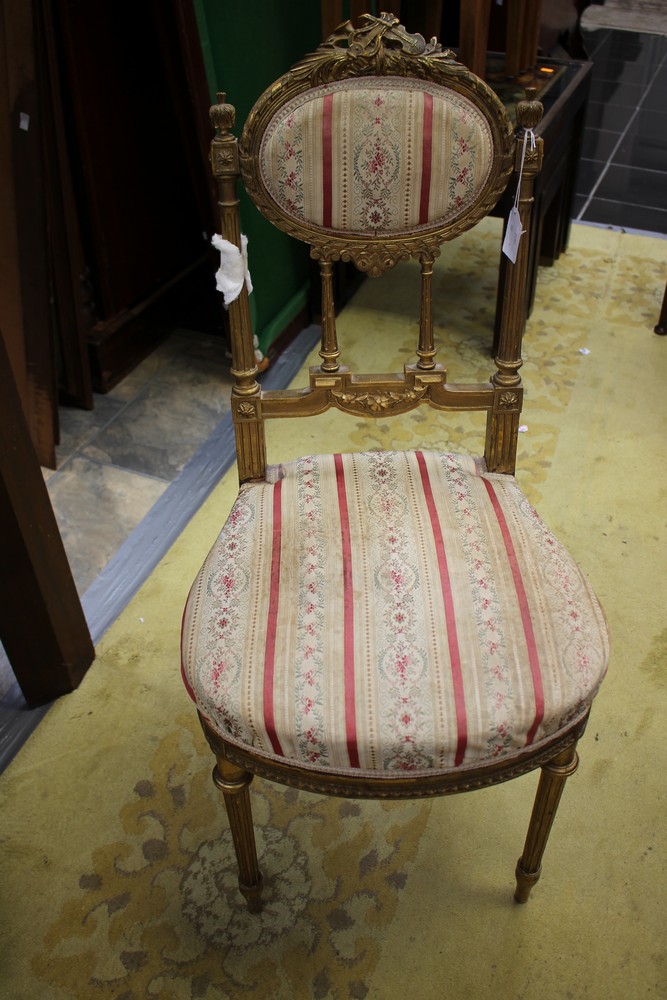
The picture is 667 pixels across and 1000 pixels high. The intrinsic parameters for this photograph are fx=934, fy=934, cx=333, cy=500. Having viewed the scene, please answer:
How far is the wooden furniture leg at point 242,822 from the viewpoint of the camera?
3.77 feet

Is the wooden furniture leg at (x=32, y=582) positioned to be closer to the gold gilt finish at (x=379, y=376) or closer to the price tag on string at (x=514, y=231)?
the gold gilt finish at (x=379, y=376)

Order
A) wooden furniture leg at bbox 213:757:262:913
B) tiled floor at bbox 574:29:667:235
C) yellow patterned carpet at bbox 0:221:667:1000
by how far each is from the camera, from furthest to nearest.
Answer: tiled floor at bbox 574:29:667:235 → yellow patterned carpet at bbox 0:221:667:1000 → wooden furniture leg at bbox 213:757:262:913

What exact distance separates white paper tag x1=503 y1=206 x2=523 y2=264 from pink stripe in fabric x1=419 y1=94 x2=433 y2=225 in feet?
0.36

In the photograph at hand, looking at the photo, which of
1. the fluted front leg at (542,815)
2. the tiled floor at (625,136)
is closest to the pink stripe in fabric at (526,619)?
the fluted front leg at (542,815)

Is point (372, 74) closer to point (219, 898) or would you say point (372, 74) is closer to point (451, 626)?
point (451, 626)

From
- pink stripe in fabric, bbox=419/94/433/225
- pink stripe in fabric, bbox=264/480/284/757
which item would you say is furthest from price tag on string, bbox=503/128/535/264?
pink stripe in fabric, bbox=264/480/284/757

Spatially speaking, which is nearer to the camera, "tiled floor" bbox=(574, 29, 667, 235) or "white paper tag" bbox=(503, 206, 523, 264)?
"white paper tag" bbox=(503, 206, 523, 264)

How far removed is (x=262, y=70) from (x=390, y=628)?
1547mm

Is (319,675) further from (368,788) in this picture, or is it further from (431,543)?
(431,543)

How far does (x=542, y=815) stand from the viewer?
48.1 inches

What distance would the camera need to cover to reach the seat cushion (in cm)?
102

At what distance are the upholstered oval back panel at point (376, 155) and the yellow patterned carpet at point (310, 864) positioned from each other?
2.95ft

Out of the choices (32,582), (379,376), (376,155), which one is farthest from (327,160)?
(32,582)

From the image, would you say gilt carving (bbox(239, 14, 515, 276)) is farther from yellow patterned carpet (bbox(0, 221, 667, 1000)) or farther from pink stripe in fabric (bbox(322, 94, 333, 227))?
yellow patterned carpet (bbox(0, 221, 667, 1000))
